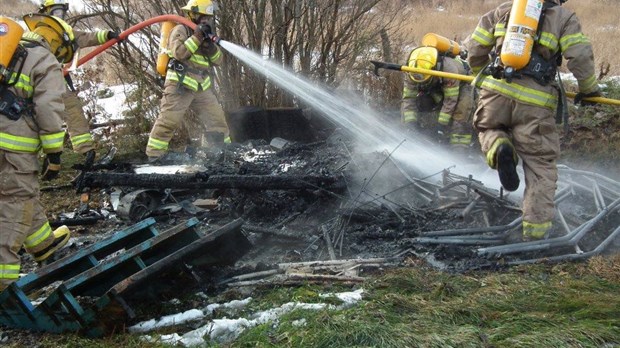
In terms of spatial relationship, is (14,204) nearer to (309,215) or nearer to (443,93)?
(309,215)

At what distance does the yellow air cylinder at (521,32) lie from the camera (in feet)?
13.6

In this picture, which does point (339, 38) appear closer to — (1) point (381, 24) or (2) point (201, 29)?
(1) point (381, 24)

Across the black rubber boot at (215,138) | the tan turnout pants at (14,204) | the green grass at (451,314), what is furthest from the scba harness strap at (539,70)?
the black rubber boot at (215,138)

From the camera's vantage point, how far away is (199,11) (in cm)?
709

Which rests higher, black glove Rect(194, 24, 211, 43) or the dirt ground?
black glove Rect(194, 24, 211, 43)

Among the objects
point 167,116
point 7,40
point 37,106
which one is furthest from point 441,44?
point 7,40

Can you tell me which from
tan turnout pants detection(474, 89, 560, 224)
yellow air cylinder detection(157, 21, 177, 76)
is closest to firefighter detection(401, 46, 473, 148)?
tan turnout pants detection(474, 89, 560, 224)

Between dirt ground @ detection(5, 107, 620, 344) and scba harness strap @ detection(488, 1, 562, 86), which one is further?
dirt ground @ detection(5, 107, 620, 344)

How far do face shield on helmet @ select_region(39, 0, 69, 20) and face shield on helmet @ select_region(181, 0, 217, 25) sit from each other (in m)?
1.55

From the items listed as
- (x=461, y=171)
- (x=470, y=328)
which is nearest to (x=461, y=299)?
(x=470, y=328)

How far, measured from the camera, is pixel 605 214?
15.8 ft

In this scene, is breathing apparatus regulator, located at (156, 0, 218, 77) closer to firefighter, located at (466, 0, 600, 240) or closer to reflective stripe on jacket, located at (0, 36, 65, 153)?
reflective stripe on jacket, located at (0, 36, 65, 153)

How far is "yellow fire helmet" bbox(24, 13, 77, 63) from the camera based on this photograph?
6.51 metres

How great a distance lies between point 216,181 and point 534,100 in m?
3.25
